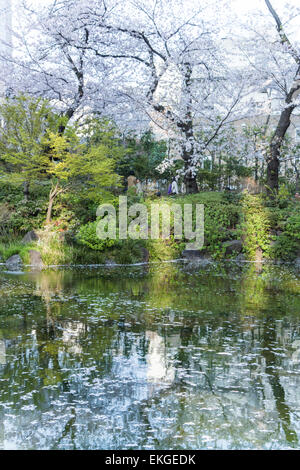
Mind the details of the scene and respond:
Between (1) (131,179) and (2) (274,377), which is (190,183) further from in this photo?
(2) (274,377)

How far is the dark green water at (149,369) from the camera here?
2850mm

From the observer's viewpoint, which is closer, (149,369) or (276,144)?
(149,369)

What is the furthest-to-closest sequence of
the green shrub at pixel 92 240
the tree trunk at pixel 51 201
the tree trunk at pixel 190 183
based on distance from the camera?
the tree trunk at pixel 190 183
the tree trunk at pixel 51 201
the green shrub at pixel 92 240

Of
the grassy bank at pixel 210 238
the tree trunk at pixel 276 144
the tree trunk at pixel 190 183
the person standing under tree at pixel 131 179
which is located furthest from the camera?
the person standing under tree at pixel 131 179

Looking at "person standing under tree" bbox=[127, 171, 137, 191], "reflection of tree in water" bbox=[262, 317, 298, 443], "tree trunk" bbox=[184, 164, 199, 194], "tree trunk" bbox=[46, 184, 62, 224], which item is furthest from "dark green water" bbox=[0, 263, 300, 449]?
"person standing under tree" bbox=[127, 171, 137, 191]

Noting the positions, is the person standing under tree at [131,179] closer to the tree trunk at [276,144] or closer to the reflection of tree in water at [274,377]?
the tree trunk at [276,144]

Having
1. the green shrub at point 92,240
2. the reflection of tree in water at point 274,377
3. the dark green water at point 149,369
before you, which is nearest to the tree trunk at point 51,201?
the green shrub at point 92,240

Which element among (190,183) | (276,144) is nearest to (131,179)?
(190,183)

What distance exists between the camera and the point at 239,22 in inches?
584

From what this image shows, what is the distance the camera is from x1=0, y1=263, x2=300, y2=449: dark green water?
2850 millimetres

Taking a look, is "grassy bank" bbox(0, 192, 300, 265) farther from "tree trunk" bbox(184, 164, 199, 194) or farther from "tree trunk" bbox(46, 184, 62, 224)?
"tree trunk" bbox(184, 164, 199, 194)

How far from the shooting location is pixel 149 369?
3.97 meters

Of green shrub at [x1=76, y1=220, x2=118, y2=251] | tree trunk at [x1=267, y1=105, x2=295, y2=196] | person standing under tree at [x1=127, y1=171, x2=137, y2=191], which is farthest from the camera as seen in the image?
person standing under tree at [x1=127, y1=171, x2=137, y2=191]
